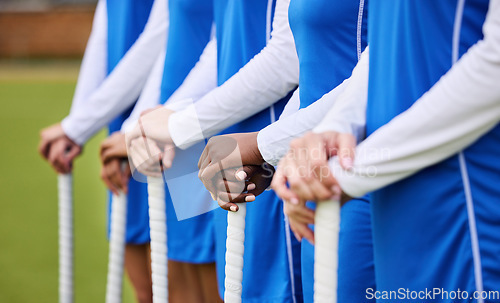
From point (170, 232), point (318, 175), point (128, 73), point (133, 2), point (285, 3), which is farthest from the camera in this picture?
point (133, 2)

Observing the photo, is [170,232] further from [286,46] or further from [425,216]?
[425,216]

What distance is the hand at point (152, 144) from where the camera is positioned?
5.24 feet

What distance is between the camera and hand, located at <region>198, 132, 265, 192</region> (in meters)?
1.29

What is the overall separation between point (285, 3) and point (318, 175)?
591 millimetres

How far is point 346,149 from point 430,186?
138 millimetres

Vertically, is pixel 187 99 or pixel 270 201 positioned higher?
pixel 187 99

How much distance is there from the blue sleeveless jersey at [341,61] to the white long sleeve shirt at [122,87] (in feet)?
3.13

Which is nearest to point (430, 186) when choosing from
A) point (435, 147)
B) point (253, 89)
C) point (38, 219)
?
point (435, 147)

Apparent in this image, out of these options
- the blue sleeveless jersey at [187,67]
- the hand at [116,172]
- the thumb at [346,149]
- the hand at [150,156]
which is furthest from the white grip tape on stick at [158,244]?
the thumb at [346,149]

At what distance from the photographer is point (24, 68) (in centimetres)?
1545

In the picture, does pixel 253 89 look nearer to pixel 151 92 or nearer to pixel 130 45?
pixel 151 92

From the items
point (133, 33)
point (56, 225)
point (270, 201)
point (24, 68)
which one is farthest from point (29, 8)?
point (270, 201)

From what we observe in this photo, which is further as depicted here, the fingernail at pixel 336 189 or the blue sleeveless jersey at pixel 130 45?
the blue sleeveless jersey at pixel 130 45

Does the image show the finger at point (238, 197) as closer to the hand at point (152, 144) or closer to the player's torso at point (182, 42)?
the hand at point (152, 144)
